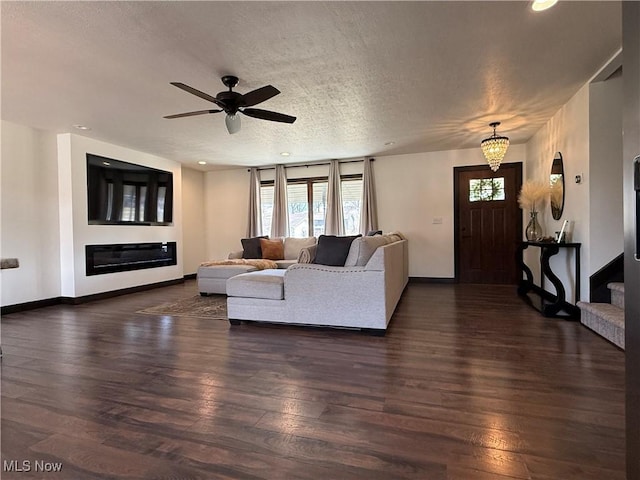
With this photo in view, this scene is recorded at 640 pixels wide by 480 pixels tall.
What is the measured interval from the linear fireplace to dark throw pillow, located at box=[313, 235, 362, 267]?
3.82m

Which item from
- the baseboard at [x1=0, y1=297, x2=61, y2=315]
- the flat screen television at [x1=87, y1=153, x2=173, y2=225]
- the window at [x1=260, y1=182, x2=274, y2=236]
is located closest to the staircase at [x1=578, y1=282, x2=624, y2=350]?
the window at [x1=260, y1=182, x2=274, y2=236]

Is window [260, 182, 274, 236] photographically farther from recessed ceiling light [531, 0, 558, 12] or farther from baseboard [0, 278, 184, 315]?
recessed ceiling light [531, 0, 558, 12]

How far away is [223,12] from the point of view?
84.0 inches

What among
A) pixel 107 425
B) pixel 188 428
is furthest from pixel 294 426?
pixel 107 425

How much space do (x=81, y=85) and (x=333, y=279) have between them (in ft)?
10.5

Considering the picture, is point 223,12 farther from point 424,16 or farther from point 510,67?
point 510,67

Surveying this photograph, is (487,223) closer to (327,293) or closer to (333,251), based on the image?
(333,251)

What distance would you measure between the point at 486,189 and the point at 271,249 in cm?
424

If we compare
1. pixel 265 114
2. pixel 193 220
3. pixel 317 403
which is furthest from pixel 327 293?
pixel 193 220

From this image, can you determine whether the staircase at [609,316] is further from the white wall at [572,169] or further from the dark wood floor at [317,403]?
the white wall at [572,169]

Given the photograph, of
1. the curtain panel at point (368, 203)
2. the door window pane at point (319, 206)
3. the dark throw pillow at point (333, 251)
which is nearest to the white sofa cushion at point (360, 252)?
the dark throw pillow at point (333, 251)

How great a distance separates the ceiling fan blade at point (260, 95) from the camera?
2.75 m

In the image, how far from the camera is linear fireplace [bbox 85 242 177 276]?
504 cm

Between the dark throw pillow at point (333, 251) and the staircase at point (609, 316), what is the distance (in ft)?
7.82
